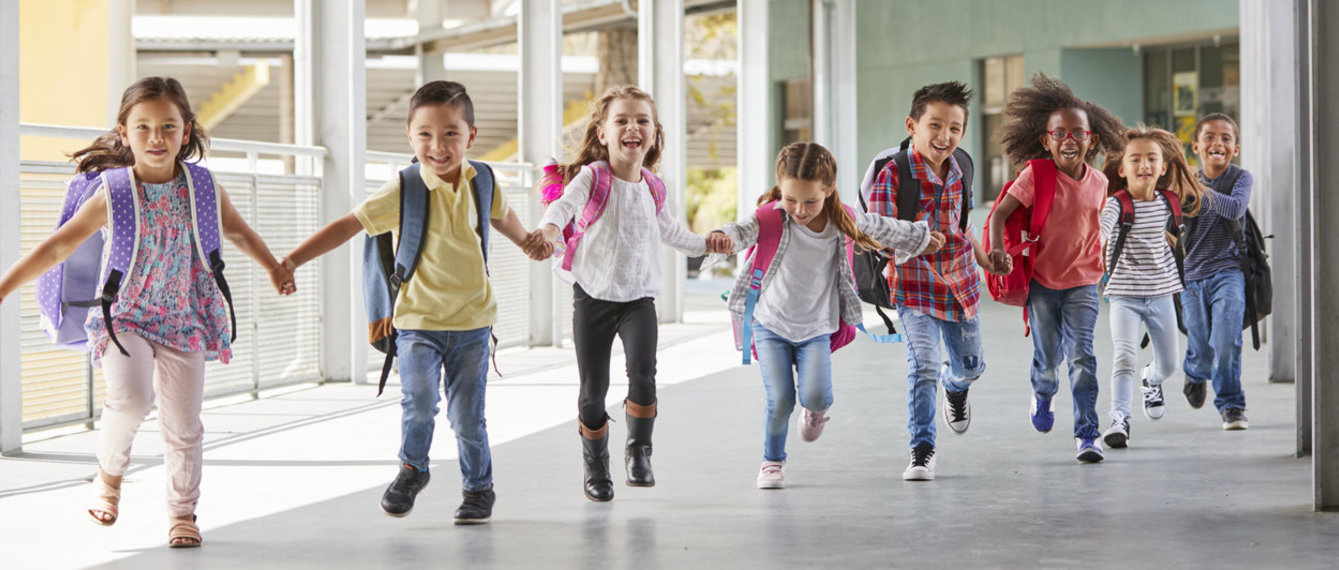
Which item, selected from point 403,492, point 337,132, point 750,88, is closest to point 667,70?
point 750,88

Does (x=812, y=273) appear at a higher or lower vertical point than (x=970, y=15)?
lower

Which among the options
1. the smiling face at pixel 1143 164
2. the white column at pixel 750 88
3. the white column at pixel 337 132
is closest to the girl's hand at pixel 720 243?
the smiling face at pixel 1143 164

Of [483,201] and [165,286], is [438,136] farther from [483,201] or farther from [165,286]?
[165,286]

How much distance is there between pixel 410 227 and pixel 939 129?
2.09 m

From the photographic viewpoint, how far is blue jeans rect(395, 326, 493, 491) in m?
4.70

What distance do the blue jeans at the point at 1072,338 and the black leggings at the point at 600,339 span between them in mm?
1831

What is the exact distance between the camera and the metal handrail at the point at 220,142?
6.95m

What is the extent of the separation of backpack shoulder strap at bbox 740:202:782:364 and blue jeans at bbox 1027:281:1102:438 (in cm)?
136

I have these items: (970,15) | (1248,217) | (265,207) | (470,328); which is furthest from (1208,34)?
(470,328)

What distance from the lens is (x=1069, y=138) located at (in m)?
6.12

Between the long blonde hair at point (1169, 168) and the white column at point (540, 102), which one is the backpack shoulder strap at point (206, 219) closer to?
the long blonde hair at point (1169, 168)

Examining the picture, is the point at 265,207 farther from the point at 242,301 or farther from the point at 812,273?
the point at 812,273

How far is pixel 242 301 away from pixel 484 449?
13.9 feet

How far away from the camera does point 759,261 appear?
546cm
